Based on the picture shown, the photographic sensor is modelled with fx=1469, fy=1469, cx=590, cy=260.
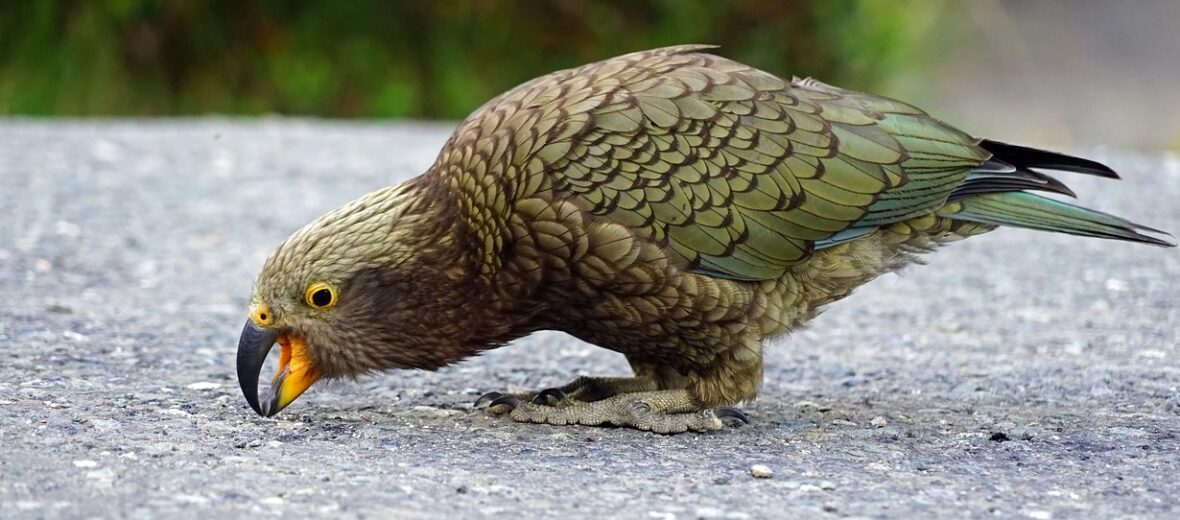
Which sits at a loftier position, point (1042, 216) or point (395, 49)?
point (395, 49)

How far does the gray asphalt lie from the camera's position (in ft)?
12.0

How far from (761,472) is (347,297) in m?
1.31

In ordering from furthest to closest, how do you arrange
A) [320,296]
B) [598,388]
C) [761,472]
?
[598,388], [320,296], [761,472]

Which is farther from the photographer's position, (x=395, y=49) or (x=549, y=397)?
(x=395, y=49)

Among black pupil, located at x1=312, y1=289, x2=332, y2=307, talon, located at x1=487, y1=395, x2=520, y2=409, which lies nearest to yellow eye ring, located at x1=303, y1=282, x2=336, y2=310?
black pupil, located at x1=312, y1=289, x2=332, y2=307

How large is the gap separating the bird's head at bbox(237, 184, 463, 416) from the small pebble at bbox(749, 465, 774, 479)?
1037 mm

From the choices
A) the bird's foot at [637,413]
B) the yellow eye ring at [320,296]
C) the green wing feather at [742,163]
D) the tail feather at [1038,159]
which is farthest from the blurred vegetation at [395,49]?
the yellow eye ring at [320,296]

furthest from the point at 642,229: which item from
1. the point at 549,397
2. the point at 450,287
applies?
the point at 549,397

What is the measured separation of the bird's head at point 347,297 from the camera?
4.27m

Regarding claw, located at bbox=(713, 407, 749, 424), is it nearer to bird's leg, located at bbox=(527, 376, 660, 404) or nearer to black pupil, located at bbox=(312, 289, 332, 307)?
bird's leg, located at bbox=(527, 376, 660, 404)

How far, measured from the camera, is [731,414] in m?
4.76

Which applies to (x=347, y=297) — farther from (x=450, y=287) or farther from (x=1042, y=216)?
(x=1042, y=216)

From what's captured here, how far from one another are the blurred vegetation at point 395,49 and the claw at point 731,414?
8.62 meters

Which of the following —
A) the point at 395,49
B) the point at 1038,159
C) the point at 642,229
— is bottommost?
the point at 642,229
